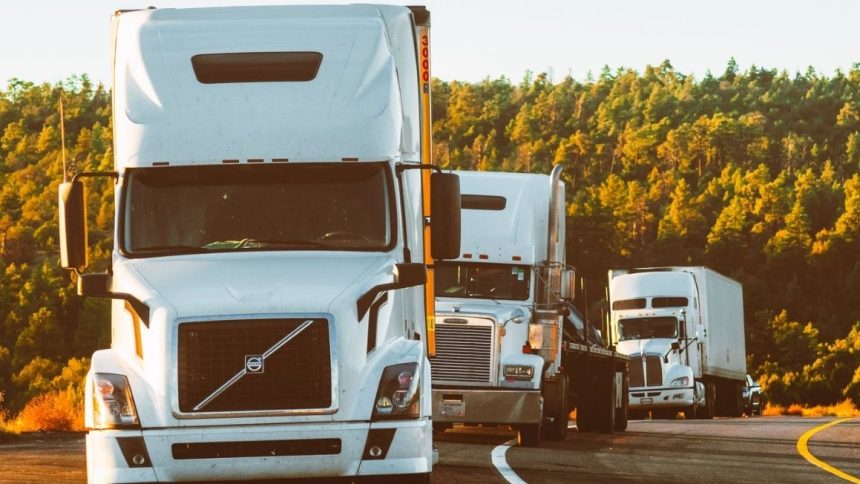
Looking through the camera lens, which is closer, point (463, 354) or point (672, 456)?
point (672, 456)

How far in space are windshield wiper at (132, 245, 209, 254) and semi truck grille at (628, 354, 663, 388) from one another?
104 feet

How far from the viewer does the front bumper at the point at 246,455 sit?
1092cm

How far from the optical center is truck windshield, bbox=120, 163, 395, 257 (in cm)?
1207

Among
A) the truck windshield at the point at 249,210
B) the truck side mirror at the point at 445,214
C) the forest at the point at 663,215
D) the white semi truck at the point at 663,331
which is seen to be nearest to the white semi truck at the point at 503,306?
the truck side mirror at the point at 445,214

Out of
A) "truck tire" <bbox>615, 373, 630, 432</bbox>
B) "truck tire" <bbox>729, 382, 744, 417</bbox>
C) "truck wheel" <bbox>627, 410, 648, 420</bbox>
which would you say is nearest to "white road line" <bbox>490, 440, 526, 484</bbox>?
"truck tire" <bbox>615, 373, 630, 432</bbox>

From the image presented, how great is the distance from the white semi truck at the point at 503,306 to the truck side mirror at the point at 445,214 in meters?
10.2

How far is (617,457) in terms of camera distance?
815 inches

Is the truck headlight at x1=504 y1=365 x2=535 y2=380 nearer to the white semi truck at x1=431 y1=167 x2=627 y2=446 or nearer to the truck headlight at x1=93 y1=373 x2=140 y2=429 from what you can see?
the white semi truck at x1=431 y1=167 x2=627 y2=446

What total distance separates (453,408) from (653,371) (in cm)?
2129

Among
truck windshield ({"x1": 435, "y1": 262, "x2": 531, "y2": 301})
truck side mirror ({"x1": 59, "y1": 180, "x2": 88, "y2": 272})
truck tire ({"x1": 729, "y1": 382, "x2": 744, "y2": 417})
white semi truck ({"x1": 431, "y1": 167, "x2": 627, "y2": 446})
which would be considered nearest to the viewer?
truck side mirror ({"x1": 59, "y1": 180, "x2": 88, "y2": 272})

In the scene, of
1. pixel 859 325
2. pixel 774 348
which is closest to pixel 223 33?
pixel 774 348

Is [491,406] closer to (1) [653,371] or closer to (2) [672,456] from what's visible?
(2) [672,456]

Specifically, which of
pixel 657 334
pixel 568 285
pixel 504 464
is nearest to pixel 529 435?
pixel 568 285

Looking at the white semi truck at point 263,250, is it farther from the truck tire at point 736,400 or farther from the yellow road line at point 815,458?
the truck tire at point 736,400
